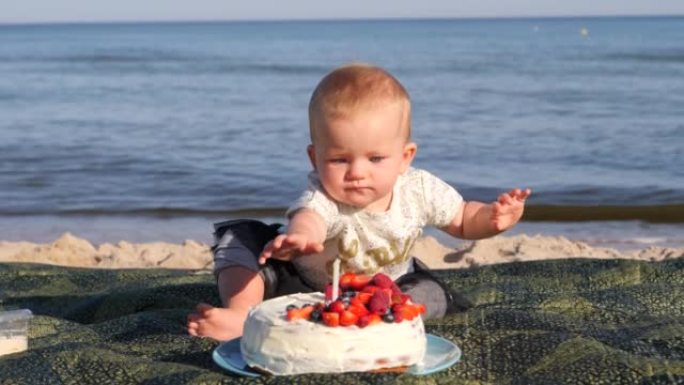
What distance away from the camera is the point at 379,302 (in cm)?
314

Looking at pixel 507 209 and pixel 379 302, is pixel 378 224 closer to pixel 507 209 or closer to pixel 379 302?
pixel 507 209

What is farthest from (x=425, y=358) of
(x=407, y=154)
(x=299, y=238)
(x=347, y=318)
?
(x=407, y=154)

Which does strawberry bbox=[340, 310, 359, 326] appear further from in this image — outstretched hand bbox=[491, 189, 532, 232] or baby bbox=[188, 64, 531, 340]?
outstretched hand bbox=[491, 189, 532, 232]

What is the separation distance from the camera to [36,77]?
26375mm

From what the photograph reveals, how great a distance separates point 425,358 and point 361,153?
0.73 meters

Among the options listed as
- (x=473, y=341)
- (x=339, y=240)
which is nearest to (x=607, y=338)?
(x=473, y=341)

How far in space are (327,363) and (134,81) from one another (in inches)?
892

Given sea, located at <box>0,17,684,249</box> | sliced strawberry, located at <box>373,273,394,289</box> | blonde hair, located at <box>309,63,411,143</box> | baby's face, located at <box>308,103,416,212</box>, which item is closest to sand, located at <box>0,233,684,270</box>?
sea, located at <box>0,17,684,249</box>

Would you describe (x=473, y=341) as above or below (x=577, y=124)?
above

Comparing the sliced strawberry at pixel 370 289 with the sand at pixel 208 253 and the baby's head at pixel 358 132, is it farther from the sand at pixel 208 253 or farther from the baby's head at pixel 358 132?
the sand at pixel 208 253

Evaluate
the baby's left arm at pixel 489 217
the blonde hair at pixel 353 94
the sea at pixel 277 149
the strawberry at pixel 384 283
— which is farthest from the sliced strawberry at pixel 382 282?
the sea at pixel 277 149

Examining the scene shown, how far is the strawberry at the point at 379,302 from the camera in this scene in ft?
10.2

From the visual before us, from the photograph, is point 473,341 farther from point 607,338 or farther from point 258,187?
point 258,187

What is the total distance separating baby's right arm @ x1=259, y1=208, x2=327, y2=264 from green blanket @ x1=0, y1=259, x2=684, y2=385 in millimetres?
378
